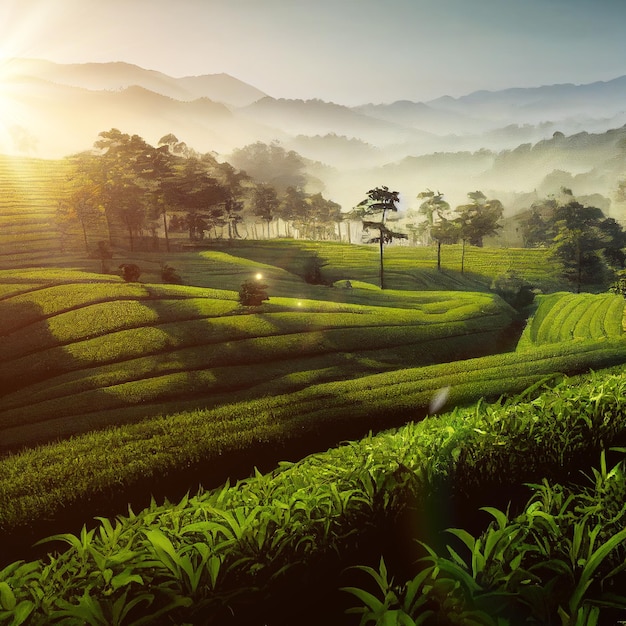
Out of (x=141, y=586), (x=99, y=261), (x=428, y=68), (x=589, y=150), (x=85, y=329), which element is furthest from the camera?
(x=589, y=150)

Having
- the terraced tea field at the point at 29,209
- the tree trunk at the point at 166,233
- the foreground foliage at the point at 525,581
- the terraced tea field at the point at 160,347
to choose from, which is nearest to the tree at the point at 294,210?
the terraced tea field at the point at 160,347

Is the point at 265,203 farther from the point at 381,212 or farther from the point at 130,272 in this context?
the point at 130,272

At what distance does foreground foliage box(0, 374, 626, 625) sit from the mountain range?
4.28 meters

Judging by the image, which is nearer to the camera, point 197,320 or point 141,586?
point 141,586

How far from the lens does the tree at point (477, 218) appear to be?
8406 mm

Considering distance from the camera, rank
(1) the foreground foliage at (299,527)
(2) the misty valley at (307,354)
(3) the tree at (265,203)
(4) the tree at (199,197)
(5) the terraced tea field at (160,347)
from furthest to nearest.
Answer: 1. (3) the tree at (265,203)
2. (4) the tree at (199,197)
3. (5) the terraced tea field at (160,347)
4. (2) the misty valley at (307,354)
5. (1) the foreground foliage at (299,527)

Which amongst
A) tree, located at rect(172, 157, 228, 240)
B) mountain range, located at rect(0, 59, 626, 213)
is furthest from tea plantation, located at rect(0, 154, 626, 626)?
mountain range, located at rect(0, 59, 626, 213)

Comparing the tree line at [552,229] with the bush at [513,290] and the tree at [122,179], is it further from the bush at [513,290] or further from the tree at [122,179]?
the tree at [122,179]

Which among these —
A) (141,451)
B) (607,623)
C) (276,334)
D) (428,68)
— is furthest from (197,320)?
(428,68)

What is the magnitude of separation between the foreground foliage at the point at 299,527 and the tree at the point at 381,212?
2976 millimetres

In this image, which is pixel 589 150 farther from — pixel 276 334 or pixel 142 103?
pixel 142 103

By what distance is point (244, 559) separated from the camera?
319 cm

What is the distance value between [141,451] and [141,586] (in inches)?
100.0

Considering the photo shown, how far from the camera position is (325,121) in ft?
27.6
